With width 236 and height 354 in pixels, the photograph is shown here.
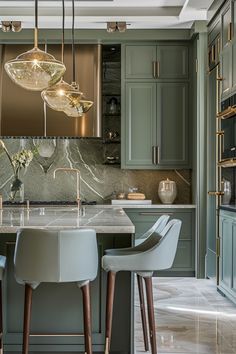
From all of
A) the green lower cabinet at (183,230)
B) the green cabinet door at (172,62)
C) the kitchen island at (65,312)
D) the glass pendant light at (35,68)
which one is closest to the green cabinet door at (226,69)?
the green cabinet door at (172,62)

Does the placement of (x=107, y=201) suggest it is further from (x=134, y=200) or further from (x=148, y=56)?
(x=148, y=56)

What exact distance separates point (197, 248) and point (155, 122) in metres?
1.54

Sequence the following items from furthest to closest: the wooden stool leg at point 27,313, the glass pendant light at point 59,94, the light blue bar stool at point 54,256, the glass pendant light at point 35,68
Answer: the glass pendant light at point 59,94, the glass pendant light at point 35,68, the wooden stool leg at point 27,313, the light blue bar stool at point 54,256

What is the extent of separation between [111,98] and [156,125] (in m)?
0.74

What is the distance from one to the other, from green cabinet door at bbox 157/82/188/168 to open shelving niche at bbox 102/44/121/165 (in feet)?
1.96

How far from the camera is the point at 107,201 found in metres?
6.82

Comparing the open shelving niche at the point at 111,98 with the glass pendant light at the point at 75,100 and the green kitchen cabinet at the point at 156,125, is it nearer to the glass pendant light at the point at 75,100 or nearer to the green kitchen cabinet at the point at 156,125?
the green kitchen cabinet at the point at 156,125

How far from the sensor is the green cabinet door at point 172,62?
6430mm

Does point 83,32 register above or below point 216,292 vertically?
above

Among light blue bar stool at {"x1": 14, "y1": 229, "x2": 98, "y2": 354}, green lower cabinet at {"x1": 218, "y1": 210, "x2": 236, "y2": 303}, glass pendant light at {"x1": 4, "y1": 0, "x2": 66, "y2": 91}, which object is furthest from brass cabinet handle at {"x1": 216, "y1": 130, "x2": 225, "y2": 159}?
light blue bar stool at {"x1": 14, "y1": 229, "x2": 98, "y2": 354}

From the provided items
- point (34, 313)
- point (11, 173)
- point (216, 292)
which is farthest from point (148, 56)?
point (34, 313)

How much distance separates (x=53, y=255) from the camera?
2738 millimetres

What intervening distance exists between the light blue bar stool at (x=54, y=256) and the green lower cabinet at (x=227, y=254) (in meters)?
2.06

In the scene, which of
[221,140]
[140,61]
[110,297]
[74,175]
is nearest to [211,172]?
[221,140]
